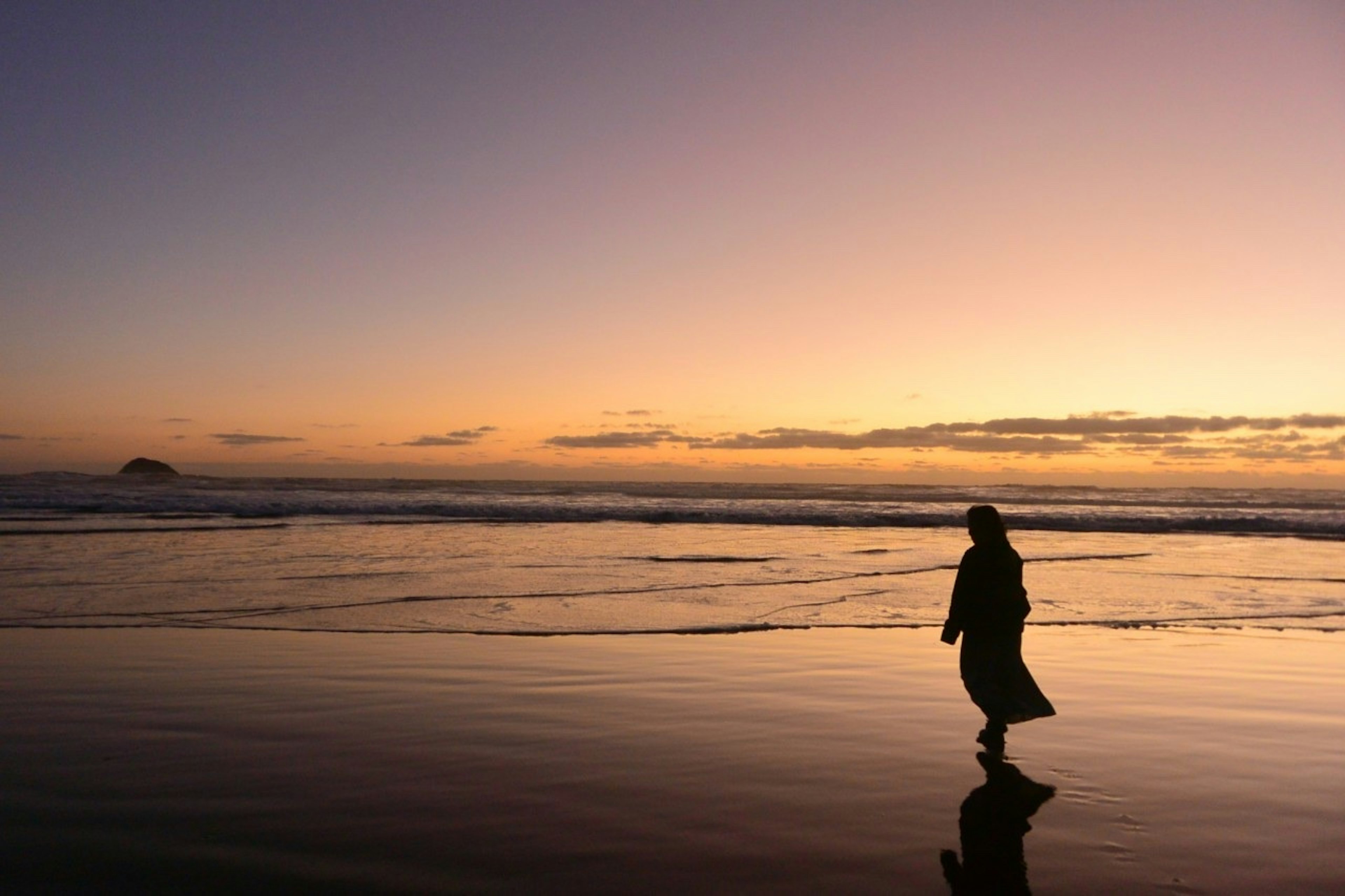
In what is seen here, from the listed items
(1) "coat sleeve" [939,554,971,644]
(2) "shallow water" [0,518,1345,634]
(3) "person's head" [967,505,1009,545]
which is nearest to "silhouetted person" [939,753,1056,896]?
(1) "coat sleeve" [939,554,971,644]

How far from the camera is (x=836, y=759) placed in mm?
6605

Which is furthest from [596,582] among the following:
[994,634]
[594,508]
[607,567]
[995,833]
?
[594,508]

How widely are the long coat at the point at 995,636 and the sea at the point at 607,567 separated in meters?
5.46

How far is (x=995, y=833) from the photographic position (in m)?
5.25

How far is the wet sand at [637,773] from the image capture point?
186 inches

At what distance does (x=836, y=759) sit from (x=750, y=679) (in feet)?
8.64

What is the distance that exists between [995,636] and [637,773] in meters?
2.76

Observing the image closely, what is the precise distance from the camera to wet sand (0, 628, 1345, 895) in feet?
15.5

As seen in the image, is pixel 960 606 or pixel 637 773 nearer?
pixel 637 773

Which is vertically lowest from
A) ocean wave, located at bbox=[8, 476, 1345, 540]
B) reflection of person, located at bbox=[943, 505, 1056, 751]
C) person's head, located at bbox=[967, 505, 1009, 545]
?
ocean wave, located at bbox=[8, 476, 1345, 540]

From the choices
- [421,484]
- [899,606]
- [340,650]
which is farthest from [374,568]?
[421,484]

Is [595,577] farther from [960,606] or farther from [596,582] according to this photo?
[960,606]

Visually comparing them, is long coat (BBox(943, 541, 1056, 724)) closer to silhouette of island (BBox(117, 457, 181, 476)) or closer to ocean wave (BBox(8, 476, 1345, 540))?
ocean wave (BBox(8, 476, 1345, 540))

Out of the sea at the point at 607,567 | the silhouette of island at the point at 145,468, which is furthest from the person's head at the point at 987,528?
the silhouette of island at the point at 145,468
